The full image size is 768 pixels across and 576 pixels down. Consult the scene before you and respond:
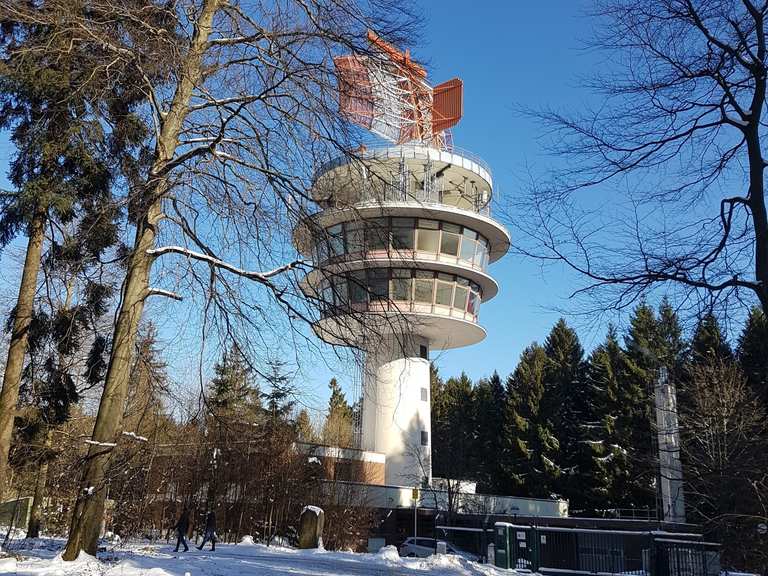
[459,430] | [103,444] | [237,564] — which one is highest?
[459,430]

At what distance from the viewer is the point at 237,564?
1430 cm

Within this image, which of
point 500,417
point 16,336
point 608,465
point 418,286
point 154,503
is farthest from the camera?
point 500,417

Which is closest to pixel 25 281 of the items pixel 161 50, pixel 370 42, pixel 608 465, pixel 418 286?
pixel 161 50

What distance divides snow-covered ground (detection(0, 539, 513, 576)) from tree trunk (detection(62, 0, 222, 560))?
0.49 m

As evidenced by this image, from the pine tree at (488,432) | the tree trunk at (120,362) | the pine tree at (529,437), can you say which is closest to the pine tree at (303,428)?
the tree trunk at (120,362)

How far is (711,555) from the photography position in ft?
59.9

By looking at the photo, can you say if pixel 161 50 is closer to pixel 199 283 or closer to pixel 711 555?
pixel 199 283

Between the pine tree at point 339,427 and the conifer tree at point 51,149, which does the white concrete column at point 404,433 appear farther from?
the conifer tree at point 51,149

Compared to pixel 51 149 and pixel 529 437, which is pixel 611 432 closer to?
pixel 529 437

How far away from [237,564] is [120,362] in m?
6.68

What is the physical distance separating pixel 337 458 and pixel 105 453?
2841cm

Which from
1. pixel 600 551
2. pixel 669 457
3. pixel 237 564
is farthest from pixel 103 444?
pixel 669 457

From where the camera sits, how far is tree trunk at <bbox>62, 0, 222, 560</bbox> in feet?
30.6

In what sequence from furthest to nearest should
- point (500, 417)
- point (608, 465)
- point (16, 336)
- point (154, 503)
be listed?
point (500, 417) → point (608, 465) → point (154, 503) → point (16, 336)
